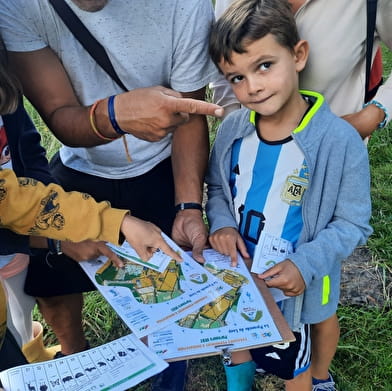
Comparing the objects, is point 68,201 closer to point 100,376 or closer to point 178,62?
point 100,376

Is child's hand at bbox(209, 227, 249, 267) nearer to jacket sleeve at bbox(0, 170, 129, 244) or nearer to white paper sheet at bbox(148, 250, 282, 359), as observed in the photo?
white paper sheet at bbox(148, 250, 282, 359)

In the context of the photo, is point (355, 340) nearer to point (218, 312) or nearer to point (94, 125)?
point (218, 312)

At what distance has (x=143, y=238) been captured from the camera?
1361mm

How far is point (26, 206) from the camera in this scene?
1.28 m

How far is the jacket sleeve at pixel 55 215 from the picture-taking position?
1282 millimetres

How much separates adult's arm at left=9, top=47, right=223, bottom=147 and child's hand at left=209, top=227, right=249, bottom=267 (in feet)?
1.31

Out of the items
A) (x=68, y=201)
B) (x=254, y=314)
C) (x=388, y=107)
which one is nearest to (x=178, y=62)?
(x=68, y=201)

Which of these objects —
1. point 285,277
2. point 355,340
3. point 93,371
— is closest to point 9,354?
point 93,371

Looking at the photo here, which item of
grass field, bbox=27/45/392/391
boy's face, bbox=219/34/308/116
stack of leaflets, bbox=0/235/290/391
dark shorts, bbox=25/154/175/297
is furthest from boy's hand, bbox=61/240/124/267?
grass field, bbox=27/45/392/391

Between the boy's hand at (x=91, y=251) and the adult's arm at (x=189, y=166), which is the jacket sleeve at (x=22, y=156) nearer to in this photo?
the boy's hand at (x=91, y=251)

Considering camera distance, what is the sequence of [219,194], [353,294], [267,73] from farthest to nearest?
1. [353,294]
2. [219,194]
3. [267,73]

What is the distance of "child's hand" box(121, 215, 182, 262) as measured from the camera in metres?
1.35

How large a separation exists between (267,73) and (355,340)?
1.36 meters

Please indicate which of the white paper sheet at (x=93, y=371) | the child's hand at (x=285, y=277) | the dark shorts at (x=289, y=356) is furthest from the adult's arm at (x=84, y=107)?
the dark shorts at (x=289, y=356)
